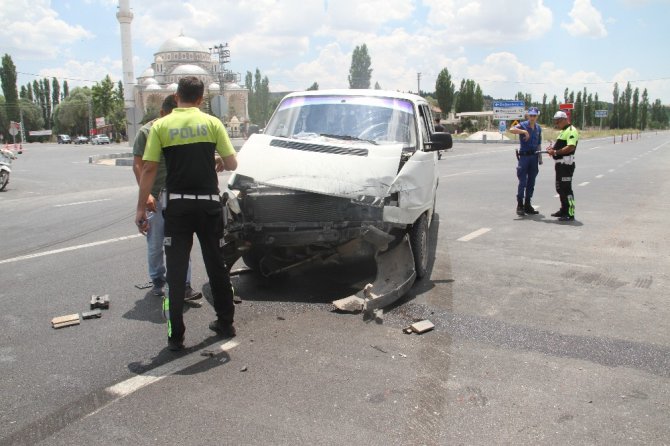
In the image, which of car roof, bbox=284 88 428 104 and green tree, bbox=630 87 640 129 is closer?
car roof, bbox=284 88 428 104

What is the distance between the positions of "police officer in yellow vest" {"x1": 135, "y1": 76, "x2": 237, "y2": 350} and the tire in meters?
2.24

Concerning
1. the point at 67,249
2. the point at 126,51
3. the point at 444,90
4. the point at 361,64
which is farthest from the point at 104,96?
the point at 67,249

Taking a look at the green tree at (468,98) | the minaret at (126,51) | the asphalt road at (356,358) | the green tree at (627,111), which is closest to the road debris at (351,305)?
the asphalt road at (356,358)

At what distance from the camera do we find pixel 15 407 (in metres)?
3.35

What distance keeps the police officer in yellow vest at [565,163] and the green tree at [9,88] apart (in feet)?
371

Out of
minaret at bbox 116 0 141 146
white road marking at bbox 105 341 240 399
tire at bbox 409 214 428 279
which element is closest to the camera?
white road marking at bbox 105 341 240 399

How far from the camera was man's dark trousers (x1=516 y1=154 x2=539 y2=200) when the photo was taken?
10.5 m

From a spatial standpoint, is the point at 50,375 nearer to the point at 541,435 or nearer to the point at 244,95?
the point at 541,435

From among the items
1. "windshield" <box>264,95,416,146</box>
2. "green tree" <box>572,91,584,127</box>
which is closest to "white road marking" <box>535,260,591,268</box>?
"windshield" <box>264,95,416,146</box>

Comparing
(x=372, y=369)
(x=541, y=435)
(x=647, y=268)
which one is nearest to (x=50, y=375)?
(x=372, y=369)

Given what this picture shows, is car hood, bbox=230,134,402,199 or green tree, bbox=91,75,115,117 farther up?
green tree, bbox=91,75,115,117

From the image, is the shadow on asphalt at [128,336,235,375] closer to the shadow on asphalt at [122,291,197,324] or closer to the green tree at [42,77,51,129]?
the shadow on asphalt at [122,291,197,324]

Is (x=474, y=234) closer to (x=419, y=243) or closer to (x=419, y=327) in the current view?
(x=419, y=243)

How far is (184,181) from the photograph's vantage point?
416cm
